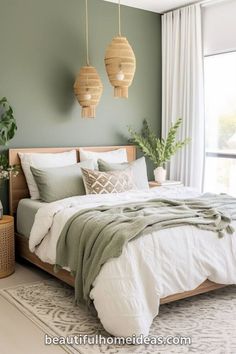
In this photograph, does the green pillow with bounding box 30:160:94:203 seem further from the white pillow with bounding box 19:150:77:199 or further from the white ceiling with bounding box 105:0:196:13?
the white ceiling with bounding box 105:0:196:13

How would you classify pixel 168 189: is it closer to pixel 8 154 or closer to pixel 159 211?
pixel 159 211

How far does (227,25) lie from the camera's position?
4.62 meters

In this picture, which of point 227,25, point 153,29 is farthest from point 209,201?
point 153,29

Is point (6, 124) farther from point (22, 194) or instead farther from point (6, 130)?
point (22, 194)

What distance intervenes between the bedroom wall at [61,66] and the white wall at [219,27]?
2.42 ft

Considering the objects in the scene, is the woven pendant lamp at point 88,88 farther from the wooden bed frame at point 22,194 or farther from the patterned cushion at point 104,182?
the patterned cushion at point 104,182

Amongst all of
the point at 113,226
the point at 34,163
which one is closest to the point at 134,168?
the point at 34,163

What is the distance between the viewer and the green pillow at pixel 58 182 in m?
3.91

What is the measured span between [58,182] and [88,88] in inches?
42.9

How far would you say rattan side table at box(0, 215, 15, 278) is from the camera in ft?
12.1

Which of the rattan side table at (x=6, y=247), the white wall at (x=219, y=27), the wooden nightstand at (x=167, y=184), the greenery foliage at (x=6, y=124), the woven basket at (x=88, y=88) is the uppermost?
the white wall at (x=219, y=27)

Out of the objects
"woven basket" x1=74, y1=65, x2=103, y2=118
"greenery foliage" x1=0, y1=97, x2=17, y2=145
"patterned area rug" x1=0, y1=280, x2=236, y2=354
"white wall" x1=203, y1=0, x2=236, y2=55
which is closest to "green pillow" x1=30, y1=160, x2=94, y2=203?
"greenery foliage" x1=0, y1=97, x2=17, y2=145

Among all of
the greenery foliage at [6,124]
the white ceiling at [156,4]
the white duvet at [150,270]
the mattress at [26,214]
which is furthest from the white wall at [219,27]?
the mattress at [26,214]

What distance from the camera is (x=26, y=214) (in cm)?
389
